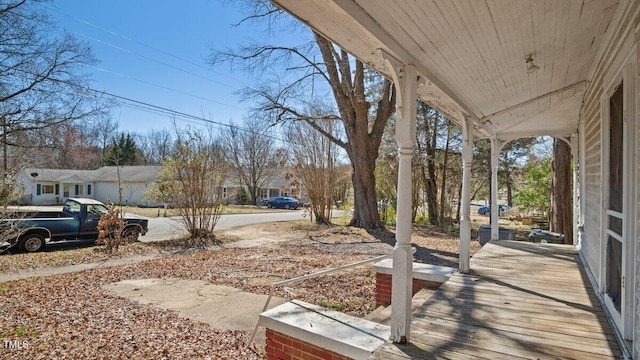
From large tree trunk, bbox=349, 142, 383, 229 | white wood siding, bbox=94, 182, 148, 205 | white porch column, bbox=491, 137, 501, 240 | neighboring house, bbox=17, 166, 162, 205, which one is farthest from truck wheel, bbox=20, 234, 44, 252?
neighboring house, bbox=17, 166, 162, 205

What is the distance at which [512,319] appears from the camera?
3.09 m

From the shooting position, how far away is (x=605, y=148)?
324 cm

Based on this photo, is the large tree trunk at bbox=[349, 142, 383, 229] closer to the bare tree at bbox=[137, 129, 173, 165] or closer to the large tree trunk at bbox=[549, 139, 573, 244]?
the large tree trunk at bbox=[549, 139, 573, 244]

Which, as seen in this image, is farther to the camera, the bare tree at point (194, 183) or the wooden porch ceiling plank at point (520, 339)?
the bare tree at point (194, 183)

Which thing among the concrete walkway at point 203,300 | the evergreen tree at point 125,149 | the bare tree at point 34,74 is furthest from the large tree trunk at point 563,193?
the evergreen tree at point 125,149

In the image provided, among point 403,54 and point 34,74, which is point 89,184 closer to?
point 34,74

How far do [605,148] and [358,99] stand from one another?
9816 mm

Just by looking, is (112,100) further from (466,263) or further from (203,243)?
(466,263)

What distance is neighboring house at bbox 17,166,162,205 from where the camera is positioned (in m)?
29.2

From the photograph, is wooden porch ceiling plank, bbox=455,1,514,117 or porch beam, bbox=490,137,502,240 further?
porch beam, bbox=490,137,502,240

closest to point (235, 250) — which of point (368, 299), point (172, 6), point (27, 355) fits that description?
point (368, 299)

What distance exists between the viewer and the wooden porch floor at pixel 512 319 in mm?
2455

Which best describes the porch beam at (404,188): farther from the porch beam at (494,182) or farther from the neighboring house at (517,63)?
the porch beam at (494,182)

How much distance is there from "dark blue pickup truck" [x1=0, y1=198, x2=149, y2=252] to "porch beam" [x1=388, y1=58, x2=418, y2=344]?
9320mm
